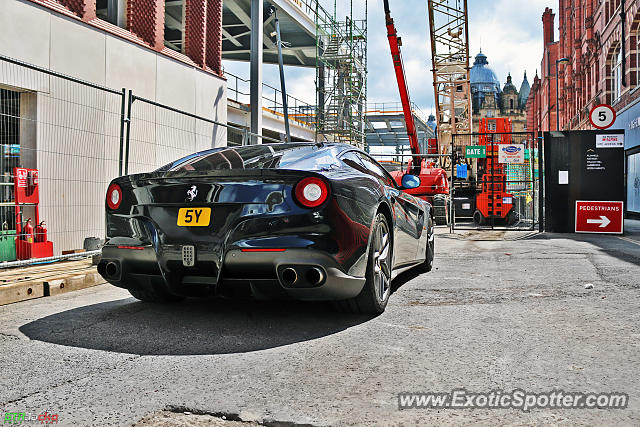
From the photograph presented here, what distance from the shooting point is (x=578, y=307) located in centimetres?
441

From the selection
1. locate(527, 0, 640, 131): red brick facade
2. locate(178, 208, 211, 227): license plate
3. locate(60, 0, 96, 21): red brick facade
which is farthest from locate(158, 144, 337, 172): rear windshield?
locate(527, 0, 640, 131): red brick facade

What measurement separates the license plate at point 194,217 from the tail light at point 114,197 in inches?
23.6

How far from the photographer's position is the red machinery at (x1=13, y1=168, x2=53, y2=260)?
7.91 metres

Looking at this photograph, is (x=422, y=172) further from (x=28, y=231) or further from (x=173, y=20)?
(x=28, y=231)

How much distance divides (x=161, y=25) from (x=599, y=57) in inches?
996

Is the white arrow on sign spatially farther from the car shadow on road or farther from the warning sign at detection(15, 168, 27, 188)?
the warning sign at detection(15, 168, 27, 188)

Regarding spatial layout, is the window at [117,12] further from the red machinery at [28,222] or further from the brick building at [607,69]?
the brick building at [607,69]

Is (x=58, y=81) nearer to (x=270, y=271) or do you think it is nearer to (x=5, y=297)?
(x=5, y=297)

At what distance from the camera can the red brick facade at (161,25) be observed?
1205 centimetres

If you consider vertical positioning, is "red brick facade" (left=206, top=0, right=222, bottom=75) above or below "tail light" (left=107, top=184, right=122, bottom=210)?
above

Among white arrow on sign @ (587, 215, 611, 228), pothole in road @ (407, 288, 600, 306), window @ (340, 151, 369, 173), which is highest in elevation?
window @ (340, 151, 369, 173)

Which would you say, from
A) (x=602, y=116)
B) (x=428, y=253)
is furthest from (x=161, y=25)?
(x=602, y=116)

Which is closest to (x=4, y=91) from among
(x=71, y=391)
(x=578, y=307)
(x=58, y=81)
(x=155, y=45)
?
(x=58, y=81)

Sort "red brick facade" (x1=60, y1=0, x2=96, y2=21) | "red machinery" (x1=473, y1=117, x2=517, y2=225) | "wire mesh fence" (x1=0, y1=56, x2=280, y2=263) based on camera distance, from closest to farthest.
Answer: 1. "wire mesh fence" (x1=0, y1=56, x2=280, y2=263)
2. "red brick facade" (x1=60, y1=0, x2=96, y2=21)
3. "red machinery" (x1=473, y1=117, x2=517, y2=225)
